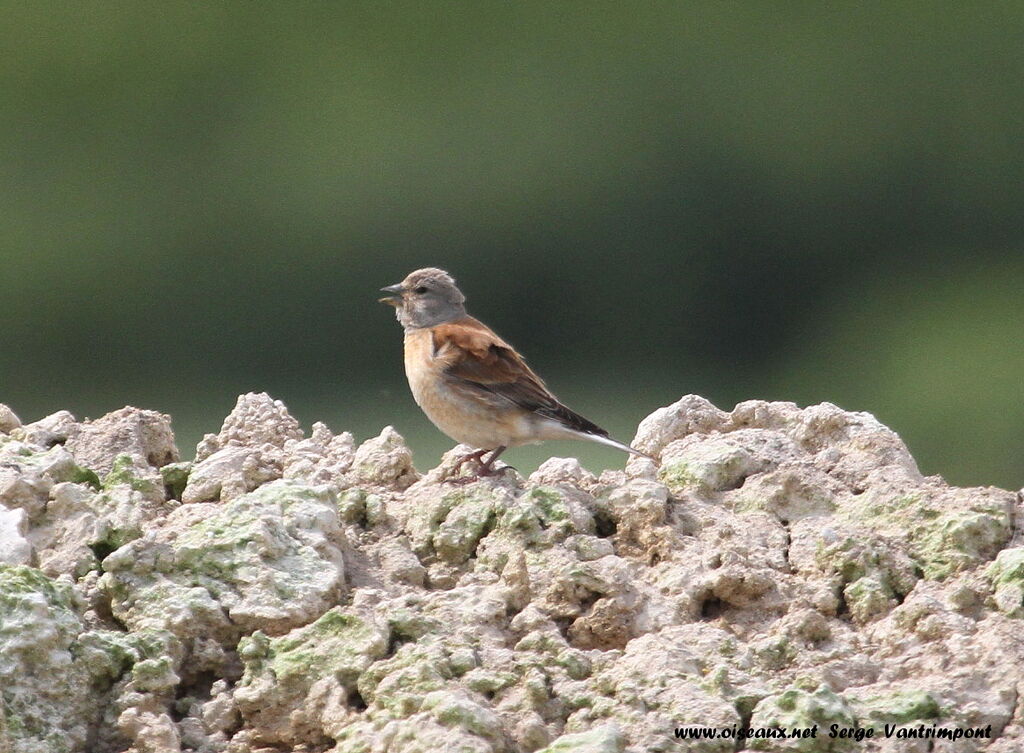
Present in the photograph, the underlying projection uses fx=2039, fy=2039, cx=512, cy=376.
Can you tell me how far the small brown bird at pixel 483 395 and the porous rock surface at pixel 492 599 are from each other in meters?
1.19

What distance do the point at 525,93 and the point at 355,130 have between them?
258 centimetres

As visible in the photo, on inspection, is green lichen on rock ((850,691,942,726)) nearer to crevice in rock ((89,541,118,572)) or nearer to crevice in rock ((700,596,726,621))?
crevice in rock ((700,596,726,621))

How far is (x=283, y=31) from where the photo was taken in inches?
1246

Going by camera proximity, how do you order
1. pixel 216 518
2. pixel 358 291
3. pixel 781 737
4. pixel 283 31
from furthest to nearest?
pixel 283 31
pixel 358 291
pixel 216 518
pixel 781 737

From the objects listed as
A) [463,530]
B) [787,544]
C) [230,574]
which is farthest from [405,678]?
[787,544]

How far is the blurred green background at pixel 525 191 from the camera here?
24594 mm

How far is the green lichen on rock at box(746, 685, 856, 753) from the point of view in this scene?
14.8ft

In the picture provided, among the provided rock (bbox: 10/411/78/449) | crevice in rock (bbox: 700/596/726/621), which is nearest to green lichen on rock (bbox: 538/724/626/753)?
crevice in rock (bbox: 700/596/726/621)

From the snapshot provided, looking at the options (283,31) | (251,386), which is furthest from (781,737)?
(283,31)

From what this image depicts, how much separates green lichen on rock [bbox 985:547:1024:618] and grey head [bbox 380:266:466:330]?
Answer: 3297 millimetres

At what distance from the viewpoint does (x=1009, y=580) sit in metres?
5.10

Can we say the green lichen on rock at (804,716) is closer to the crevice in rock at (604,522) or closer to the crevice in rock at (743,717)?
the crevice in rock at (743,717)

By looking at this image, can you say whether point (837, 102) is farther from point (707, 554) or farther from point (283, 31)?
point (707, 554)

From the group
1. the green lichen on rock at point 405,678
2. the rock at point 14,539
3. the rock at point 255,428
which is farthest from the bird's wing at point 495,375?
the green lichen on rock at point 405,678
